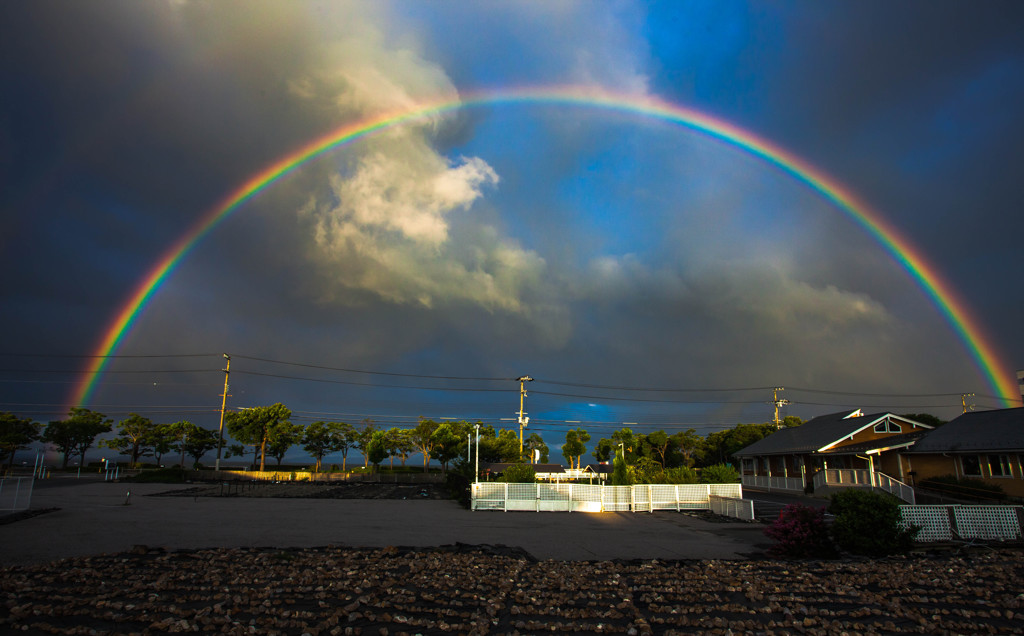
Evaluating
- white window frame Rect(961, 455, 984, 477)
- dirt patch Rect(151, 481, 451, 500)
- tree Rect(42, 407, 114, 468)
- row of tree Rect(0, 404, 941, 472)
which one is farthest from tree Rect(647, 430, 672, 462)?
tree Rect(42, 407, 114, 468)

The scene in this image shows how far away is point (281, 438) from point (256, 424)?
147 inches

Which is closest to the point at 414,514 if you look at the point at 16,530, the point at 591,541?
the point at 591,541

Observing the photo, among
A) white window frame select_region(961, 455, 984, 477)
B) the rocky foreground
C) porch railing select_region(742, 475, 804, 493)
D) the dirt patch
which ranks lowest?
the dirt patch

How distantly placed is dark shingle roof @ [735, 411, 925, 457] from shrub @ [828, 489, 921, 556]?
25644 millimetres

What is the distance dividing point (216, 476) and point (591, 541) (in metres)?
52.8

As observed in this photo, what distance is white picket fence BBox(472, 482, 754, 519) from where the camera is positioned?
88.5 feet

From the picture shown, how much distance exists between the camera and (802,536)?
12562 mm

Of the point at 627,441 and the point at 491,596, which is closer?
the point at 491,596

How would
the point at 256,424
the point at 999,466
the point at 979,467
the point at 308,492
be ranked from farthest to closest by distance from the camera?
the point at 256,424 → the point at 308,492 → the point at 979,467 → the point at 999,466

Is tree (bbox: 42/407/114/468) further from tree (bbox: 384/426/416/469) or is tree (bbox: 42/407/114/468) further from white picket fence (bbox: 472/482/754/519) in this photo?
white picket fence (bbox: 472/482/754/519)

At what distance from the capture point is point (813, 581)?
9.37 meters

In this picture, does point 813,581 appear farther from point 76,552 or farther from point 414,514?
point 414,514

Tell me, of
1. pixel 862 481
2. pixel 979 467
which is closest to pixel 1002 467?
pixel 979 467

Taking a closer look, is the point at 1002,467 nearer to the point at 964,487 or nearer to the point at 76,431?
the point at 964,487
